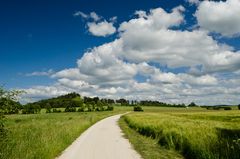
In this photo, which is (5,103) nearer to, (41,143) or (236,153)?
(41,143)

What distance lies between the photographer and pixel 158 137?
20.4 m

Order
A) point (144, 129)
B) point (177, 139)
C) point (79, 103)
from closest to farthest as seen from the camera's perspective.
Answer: point (177, 139)
point (144, 129)
point (79, 103)

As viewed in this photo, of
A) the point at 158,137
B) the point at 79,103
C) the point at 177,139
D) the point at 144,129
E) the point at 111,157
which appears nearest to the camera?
the point at 111,157

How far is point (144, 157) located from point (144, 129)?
12.5 meters

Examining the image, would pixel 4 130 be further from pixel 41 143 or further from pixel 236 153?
pixel 236 153

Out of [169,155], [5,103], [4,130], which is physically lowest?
[169,155]

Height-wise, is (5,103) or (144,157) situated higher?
(5,103)

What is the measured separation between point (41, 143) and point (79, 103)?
153m

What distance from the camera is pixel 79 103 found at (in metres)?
167

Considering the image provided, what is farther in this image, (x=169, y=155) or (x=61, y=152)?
(x=61, y=152)

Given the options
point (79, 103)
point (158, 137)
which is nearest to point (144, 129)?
point (158, 137)

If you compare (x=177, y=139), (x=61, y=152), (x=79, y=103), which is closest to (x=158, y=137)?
(x=177, y=139)

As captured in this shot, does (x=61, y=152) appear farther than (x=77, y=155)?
Yes

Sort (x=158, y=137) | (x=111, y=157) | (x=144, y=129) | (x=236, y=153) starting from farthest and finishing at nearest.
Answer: (x=144, y=129) → (x=158, y=137) → (x=111, y=157) → (x=236, y=153)
